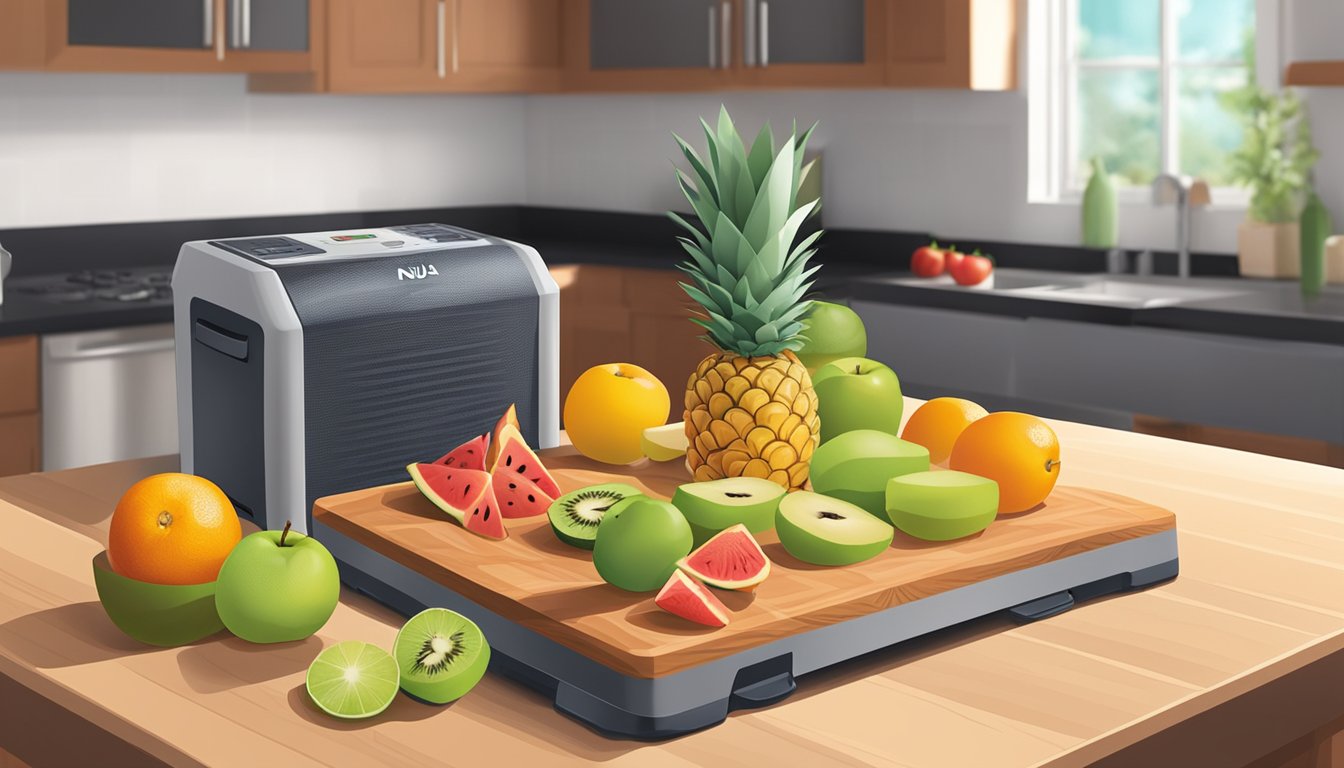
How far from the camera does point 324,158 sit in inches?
186

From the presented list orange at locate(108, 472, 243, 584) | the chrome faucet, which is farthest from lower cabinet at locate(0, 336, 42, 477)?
the chrome faucet

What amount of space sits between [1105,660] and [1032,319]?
2.47 m

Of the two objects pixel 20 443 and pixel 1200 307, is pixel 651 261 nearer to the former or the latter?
pixel 1200 307

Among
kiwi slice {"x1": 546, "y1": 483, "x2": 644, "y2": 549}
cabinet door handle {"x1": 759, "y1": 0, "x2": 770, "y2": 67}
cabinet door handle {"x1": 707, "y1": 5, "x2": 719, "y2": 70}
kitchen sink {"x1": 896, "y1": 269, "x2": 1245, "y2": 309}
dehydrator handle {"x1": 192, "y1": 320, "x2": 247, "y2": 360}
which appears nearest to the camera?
kiwi slice {"x1": 546, "y1": 483, "x2": 644, "y2": 549}

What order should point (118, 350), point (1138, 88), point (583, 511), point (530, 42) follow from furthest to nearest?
1. point (530, 42)
2. point (1138, 88)
3. point (118, 350)
4. point (583, 511)

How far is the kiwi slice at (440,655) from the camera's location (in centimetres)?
106

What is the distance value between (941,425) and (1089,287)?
8.24 ft

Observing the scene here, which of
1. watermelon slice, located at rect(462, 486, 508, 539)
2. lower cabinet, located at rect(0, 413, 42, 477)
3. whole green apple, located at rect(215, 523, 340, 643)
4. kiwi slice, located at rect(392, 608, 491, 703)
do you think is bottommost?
lower cabinet, located at rect(0, 413, 42, 477)

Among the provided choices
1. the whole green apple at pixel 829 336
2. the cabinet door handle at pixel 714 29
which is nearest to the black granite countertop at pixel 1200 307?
the cabinet door handle at pixel 714 29

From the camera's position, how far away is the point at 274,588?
1.15 m

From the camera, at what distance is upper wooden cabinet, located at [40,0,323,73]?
3.68m

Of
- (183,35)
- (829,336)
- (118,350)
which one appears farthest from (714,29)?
(829,336)

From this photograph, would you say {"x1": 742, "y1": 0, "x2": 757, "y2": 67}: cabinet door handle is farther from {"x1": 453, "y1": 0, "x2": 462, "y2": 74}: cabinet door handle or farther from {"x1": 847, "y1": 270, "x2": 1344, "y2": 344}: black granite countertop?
{"x1": 453, "y1": 0, "x2": 462, "y2": 74}: cabinet door handle

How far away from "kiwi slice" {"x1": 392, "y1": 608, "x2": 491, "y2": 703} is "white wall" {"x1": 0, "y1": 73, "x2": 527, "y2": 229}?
11.3 feet
